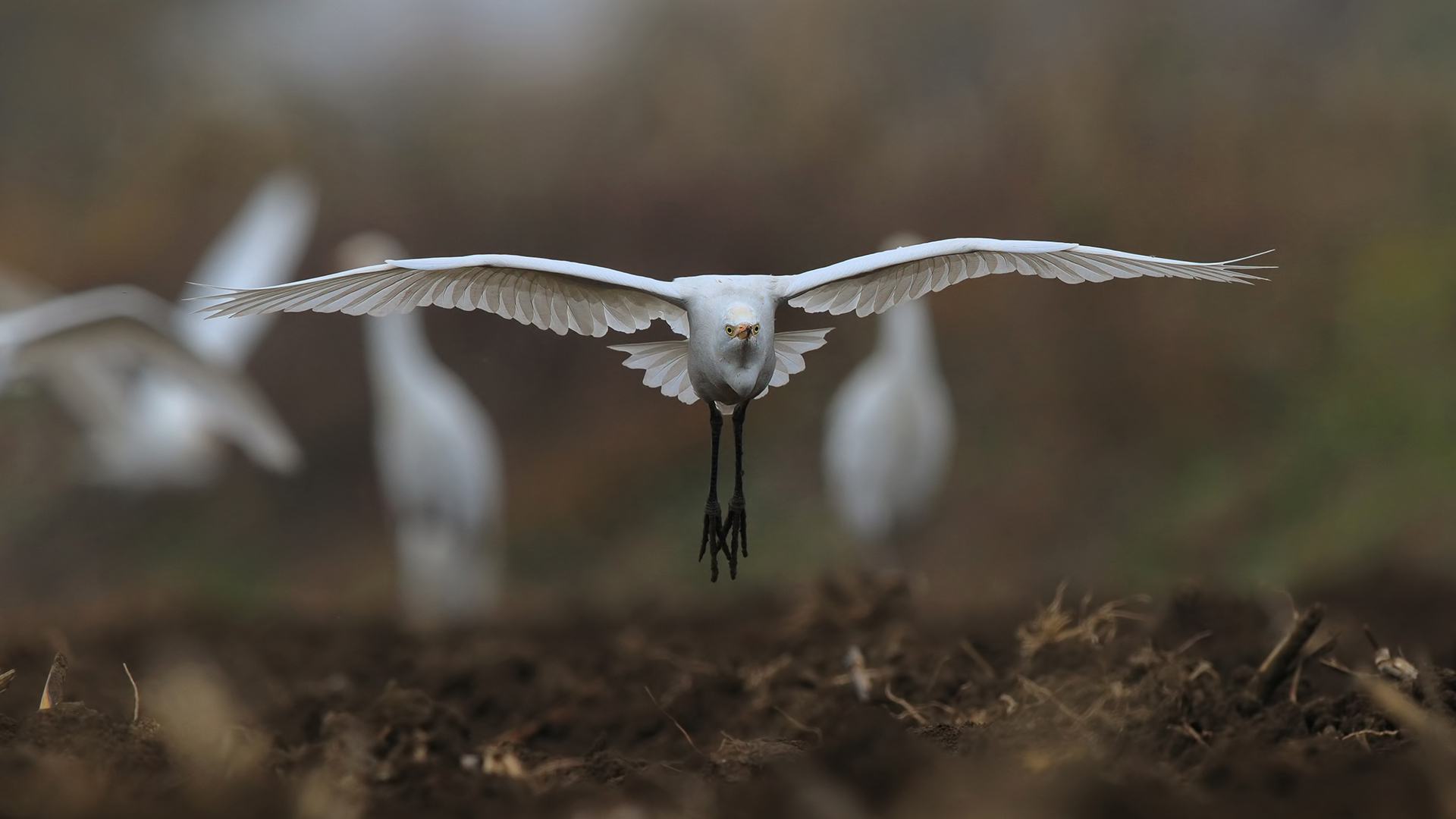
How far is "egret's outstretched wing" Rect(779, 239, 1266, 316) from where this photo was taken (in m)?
2.54

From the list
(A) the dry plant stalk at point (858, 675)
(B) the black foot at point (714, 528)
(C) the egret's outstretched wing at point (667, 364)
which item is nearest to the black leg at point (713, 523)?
(B) the black foot at point (714, 528)

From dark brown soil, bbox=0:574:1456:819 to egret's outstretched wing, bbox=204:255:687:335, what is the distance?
0.83 meters

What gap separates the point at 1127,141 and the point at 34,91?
9106 mm

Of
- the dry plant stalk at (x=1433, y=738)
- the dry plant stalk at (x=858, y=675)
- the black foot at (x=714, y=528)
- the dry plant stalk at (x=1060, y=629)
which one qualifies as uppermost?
the black foot at (x=714, y=528)

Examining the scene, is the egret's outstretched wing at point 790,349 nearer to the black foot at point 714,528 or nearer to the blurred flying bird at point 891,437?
the black foot at point 714,528

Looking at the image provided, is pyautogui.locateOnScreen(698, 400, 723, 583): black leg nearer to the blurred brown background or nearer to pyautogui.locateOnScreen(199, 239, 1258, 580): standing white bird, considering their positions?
pyautogui.locateOnScreen(199, 239, 1258, 580): standing white bird

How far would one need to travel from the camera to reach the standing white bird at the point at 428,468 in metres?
6.98

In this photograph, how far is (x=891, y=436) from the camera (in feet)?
20.6

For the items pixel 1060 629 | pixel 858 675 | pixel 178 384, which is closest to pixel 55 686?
pixel 858 675

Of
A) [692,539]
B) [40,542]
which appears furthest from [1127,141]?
[40,542]

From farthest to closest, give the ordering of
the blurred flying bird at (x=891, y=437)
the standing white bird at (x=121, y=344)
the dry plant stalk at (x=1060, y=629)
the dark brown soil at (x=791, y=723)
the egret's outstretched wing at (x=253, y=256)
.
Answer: the egret's outstretched wing at (x=253, y=256) < the blurred flying bird at (x=891, y=437) < the standing white bird at (x=121, y=344) < the dry plant stalk at (x=1060, y=629) < the dark brown soil at (x=791, y=723)

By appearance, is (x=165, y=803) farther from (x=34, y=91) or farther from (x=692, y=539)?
(x=34, y=91)

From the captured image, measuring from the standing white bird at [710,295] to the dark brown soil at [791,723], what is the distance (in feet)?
1.96

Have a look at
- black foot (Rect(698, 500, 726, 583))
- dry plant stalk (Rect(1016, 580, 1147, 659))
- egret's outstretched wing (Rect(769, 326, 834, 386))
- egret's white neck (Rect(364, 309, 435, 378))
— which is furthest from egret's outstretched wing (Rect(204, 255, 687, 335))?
egret's white neck (Rect(364, 309, 435, 378))
